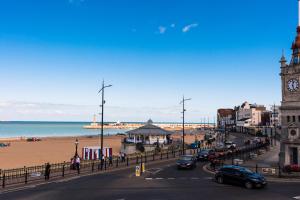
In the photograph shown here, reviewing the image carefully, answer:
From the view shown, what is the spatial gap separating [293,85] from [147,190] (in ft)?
63.9

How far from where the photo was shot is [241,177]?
2545cm

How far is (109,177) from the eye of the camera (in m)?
31.0

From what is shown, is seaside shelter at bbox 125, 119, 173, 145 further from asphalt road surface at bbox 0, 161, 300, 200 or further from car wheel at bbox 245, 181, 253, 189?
car wheel at bbox 245, 181, 253, 189

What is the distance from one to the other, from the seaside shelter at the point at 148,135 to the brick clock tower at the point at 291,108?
112ft

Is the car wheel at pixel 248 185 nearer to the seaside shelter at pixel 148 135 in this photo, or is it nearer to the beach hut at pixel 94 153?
the beach hut at pixel 94 153

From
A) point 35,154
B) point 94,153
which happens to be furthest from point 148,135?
point 35,154

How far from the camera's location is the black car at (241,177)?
81.0ft

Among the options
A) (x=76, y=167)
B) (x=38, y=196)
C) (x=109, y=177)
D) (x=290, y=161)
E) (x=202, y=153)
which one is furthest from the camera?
(x=202, y=153)

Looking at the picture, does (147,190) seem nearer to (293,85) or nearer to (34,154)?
(293,85)

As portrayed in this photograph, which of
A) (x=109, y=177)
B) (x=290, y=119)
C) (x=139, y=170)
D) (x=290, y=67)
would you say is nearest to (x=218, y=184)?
(x=139, y=170)

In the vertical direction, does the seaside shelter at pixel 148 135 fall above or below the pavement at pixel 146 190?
above

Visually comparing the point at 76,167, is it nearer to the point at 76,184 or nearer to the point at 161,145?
the point at 76,184

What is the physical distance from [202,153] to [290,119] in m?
15.1

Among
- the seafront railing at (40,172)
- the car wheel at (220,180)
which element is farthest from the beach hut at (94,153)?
the car wheel at (220,180)
